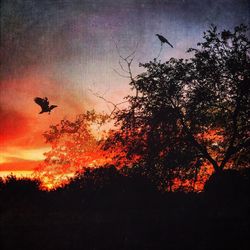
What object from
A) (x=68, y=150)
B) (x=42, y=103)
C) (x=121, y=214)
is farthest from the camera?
(x=68, y=150)

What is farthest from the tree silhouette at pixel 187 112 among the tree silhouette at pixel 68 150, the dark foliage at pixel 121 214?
the tree silhouette at pixel 68 150

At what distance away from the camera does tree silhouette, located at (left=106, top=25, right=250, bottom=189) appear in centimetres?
2005

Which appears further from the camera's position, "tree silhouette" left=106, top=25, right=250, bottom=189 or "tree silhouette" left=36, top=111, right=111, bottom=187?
"tree silhouette" left=36, top=111, right=111, bottom=187

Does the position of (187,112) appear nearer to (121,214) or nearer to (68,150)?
(121,214)

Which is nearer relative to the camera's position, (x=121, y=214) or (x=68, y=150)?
(x=121, y=214)

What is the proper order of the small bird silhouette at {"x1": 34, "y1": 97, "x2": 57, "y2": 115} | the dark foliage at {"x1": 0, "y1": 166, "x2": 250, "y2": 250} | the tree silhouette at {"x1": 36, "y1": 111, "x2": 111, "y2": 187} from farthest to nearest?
the tree silhouette at {"x1": 36, "y1": 111, "x2": 111, "y2": 187} < the small bird silhouette at {"x1": 34, "y1": 97, "x2": 57, "y2": 115} < the dark foliage at {"x1": 0, "y1": 166, "x2": 250, "y2": 250}

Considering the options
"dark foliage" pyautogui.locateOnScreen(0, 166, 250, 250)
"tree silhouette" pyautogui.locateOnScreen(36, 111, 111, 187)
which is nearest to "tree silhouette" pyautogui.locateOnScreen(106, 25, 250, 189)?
"dark foliage" pyautogui.locateOnScreen(0, 166, 250, 250)

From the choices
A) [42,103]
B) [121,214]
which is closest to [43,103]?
[42,103]

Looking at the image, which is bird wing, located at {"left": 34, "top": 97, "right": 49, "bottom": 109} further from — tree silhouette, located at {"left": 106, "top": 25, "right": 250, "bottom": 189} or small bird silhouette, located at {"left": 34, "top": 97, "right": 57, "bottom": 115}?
tree silhouette, located at {"left": 106, "top": 25, "right": 250, "bottom": 189}

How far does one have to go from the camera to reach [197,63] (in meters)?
20.8

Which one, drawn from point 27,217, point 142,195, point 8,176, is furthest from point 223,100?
point 8,176

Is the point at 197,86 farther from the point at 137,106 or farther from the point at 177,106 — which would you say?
the point at 137,106

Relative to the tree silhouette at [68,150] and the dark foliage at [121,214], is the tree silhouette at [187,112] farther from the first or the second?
the tree silhouette at [68,150]

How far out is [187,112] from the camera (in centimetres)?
2078
